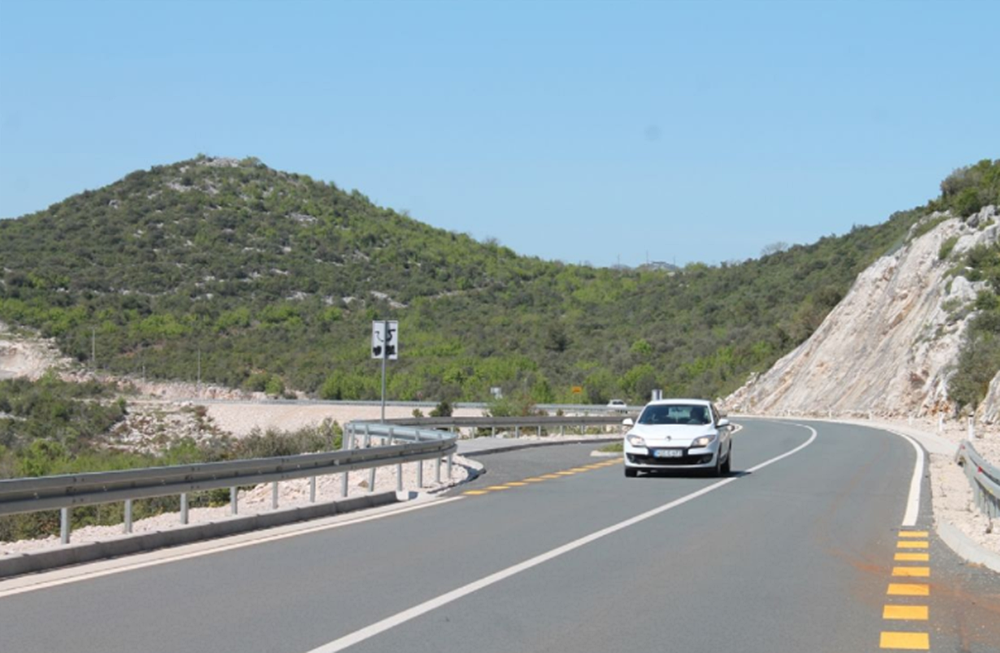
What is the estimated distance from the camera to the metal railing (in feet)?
43.5

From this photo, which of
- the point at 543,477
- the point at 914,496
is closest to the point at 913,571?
the point at 914,496

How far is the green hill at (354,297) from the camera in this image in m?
97.3

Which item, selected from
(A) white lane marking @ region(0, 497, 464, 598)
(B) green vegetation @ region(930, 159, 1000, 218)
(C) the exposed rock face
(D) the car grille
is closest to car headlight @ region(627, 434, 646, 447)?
(D) the car grille

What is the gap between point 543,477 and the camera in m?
25.4

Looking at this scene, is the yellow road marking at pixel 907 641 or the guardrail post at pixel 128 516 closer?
the yellow road marking at pixel 907 641

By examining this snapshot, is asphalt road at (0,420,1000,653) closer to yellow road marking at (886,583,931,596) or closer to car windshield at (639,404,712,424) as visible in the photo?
yellow road marking at (886,583,931,596)

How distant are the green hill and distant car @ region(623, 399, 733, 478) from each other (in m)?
55.3

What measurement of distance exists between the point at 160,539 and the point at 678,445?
1203 cm

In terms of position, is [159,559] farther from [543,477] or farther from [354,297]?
[354,297]

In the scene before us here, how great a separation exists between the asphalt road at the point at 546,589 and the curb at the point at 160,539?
0.43 meters

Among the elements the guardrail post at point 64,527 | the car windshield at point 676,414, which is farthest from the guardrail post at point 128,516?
the car windshield at point 676,414

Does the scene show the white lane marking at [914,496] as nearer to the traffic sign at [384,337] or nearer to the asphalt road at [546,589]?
the asphalt road at [546,589]

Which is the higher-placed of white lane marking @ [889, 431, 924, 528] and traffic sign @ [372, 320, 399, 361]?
traffic sign @ [372, 320, 399, 361]

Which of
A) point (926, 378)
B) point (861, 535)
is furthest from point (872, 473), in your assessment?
point (926, 378)
